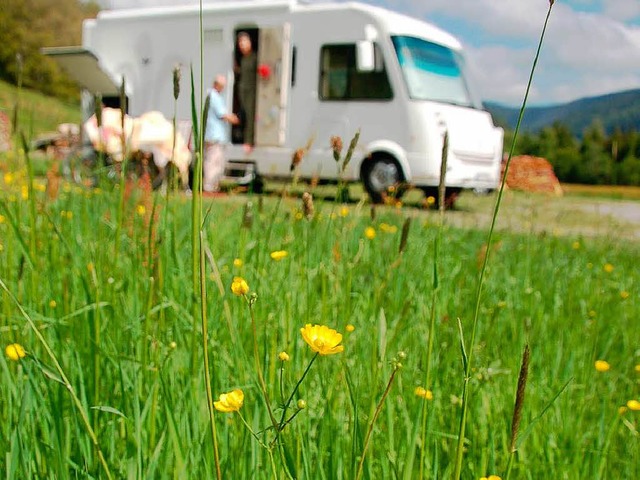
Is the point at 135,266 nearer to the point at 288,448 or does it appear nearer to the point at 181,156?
the point at 288,448

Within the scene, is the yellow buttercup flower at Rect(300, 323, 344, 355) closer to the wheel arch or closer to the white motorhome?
the white motorhome

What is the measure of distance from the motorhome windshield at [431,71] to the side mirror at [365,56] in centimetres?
53

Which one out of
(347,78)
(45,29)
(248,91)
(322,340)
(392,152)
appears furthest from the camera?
(45,29)

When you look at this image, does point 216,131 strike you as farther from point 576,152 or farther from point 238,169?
point 576,152

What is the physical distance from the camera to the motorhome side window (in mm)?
9320

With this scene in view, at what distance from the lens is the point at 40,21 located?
4219 cm

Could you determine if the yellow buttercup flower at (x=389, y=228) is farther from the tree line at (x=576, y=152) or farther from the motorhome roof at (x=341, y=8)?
the tree line at (x=576, y=152)

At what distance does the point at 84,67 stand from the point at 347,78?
4014 mm

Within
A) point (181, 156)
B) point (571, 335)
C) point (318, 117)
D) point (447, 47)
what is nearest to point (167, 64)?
point (318, 117)

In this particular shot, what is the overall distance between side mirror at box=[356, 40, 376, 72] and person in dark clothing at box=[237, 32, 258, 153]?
233cm

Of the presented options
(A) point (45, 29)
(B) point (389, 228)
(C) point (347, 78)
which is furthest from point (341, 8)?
(A) point (45, 29)

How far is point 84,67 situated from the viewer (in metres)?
10.8

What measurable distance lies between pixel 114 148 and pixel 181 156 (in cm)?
73

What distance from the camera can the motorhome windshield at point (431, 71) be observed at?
916cm
